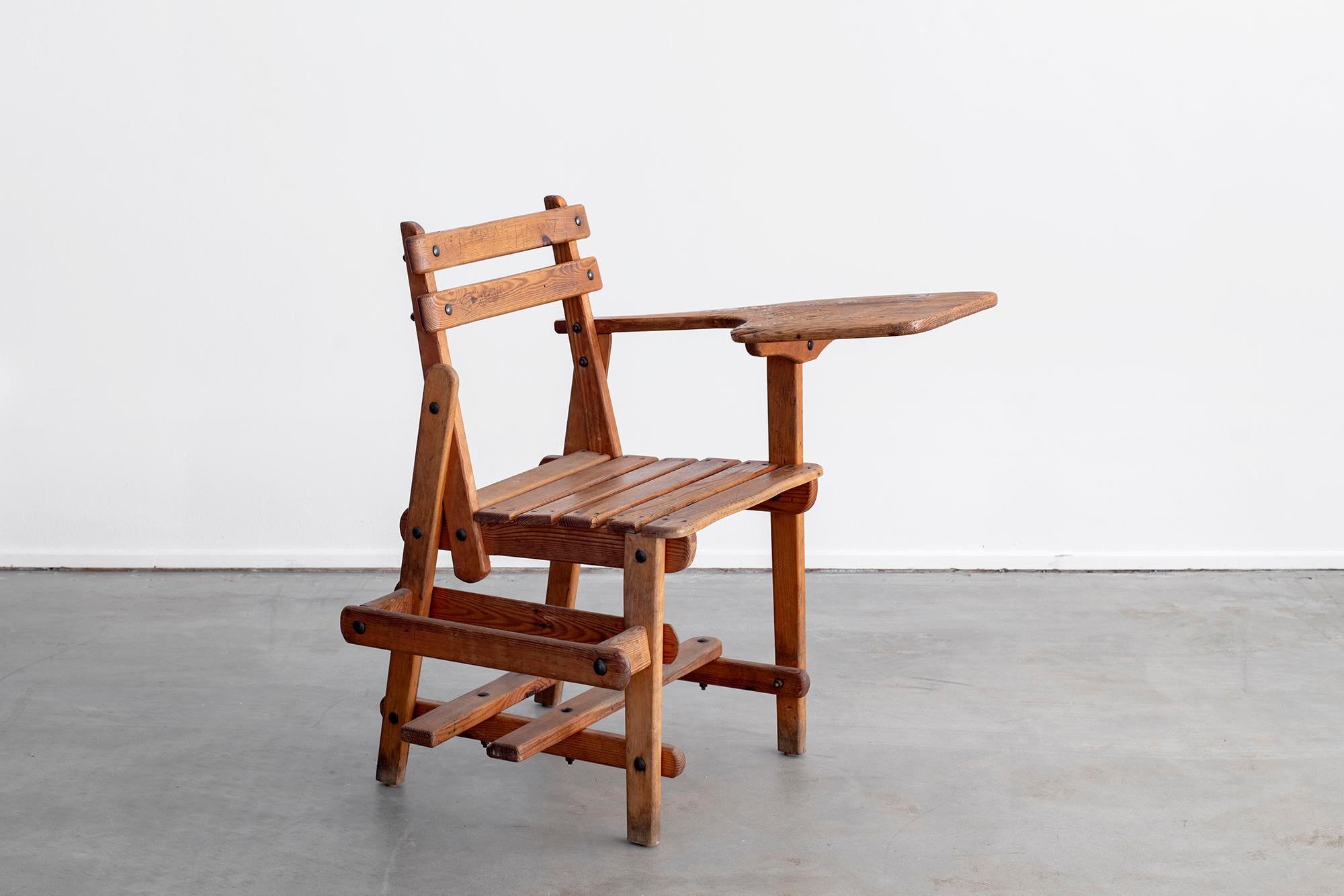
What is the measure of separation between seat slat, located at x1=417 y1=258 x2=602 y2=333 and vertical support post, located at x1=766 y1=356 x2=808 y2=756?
0.43 meters

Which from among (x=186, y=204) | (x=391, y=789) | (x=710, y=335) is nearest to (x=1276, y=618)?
(x=710, y=335)

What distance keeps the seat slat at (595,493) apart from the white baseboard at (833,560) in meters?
1.50

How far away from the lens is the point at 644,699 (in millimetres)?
2217

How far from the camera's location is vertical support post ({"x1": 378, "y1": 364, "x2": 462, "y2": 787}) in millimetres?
2297

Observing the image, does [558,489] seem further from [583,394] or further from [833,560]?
[833,560]

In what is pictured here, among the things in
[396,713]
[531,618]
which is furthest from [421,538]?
[396,713]

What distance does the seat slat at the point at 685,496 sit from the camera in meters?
2.19

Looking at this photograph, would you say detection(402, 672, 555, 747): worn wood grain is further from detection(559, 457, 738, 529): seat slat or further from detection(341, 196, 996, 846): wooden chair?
detection(559, 457, 738, 529): seat slat

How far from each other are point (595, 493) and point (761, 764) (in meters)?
0.65

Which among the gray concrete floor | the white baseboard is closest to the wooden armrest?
the gray concrete floor


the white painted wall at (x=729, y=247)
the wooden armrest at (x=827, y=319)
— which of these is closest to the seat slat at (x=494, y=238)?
the wooden armrest at (x=827, y=319)

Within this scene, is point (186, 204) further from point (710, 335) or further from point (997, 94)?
point (997, 94)

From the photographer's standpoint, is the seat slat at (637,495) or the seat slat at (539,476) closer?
the seat slat at (637,495)

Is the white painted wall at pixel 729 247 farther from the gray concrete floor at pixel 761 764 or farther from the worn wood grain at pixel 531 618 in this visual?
the worn wood grain at pixel 531 618
